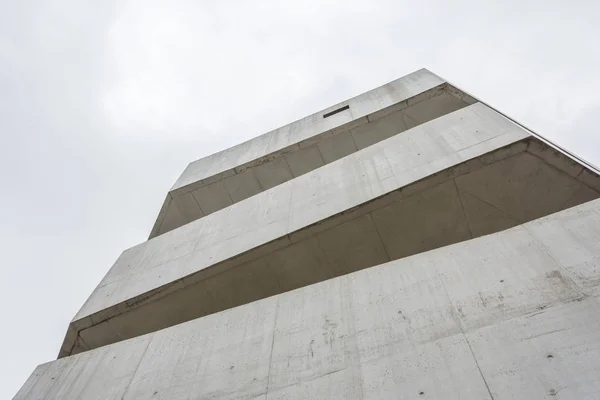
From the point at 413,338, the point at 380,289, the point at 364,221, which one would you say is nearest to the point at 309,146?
the point at 364,221

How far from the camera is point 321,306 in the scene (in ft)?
17.2

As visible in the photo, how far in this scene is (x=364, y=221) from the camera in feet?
22.9

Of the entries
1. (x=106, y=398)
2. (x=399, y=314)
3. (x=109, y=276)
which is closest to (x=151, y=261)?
(x=109, y=276)

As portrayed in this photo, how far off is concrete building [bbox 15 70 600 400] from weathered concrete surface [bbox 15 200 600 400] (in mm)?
16

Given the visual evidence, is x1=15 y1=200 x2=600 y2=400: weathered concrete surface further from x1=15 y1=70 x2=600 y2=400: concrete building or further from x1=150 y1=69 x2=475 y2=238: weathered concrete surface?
x1=150 y1=69 x2=475 y2=238: weathered concrete surface

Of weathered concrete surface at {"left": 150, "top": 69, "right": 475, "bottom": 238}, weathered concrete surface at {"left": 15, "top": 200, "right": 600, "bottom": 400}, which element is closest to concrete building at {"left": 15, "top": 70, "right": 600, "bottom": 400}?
weathered concrete surface at {"left": 15, "top": 200, "right": 600, "bottom": 400}

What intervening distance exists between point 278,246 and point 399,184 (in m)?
2.05

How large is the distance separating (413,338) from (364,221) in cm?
284

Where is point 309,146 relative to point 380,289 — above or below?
below

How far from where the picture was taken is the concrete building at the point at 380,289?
3.89 m

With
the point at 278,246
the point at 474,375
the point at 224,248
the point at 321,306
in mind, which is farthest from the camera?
A: the point at 224,248

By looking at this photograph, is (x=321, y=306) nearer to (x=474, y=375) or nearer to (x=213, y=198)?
(x=474, y=375)

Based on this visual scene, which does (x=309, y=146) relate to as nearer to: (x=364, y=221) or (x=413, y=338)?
(x=364, y=221)

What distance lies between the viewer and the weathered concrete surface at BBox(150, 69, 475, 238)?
40.0 ft
